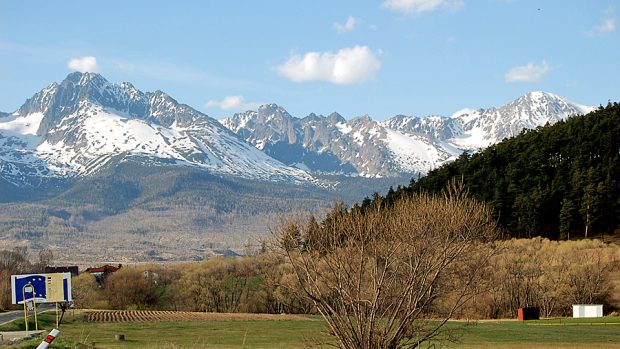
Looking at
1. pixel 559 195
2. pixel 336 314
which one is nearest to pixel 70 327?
pixel 336 314

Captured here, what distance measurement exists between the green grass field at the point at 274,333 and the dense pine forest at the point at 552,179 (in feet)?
112

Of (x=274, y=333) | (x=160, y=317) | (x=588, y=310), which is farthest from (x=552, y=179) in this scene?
(x=274, y=333)

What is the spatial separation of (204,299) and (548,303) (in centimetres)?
5225

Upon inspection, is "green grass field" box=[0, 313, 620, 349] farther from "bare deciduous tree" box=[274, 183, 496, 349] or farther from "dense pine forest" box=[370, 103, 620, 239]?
"dense pine forest" box=[370, 103, 620, 239]

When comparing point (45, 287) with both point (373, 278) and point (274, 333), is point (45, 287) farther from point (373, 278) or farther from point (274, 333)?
point (373, 278)

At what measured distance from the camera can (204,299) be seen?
134250 mm

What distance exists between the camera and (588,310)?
3593 inches

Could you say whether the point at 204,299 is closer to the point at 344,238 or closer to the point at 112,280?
the point at 112,280

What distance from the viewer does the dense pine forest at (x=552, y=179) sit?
121875 millimetres

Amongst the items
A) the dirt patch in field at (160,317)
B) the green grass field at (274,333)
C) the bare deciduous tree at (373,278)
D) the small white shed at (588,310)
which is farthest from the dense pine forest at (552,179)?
the bare deciduous tree at (373,278)

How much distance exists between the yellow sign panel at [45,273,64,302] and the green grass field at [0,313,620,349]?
269 cm

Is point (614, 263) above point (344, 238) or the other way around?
the other way around

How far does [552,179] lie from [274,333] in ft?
229

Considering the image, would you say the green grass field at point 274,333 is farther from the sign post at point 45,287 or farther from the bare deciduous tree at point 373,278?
the bare deciduous tree at point 373,278
